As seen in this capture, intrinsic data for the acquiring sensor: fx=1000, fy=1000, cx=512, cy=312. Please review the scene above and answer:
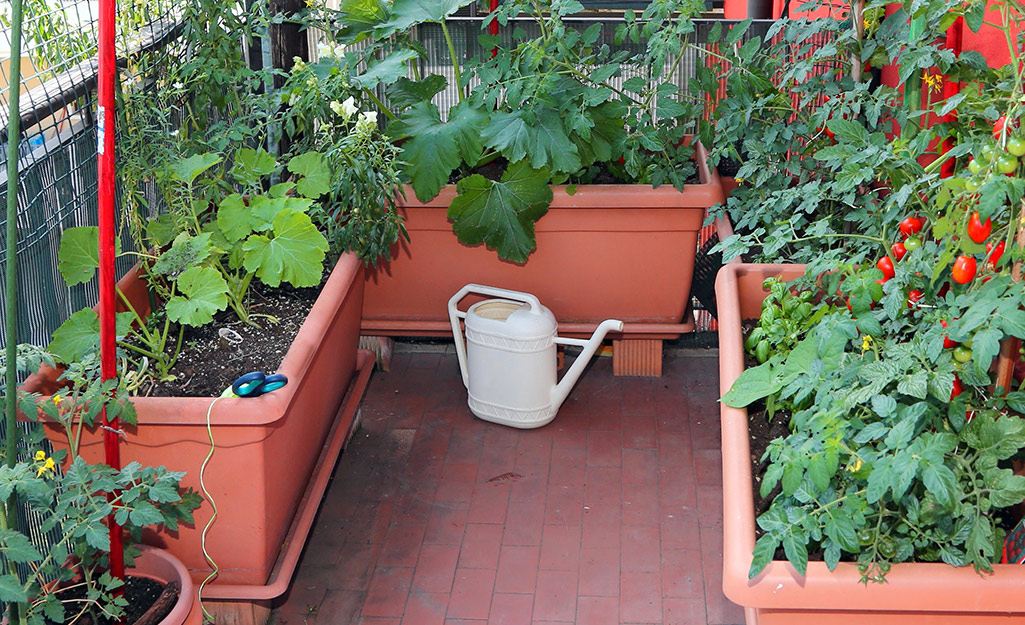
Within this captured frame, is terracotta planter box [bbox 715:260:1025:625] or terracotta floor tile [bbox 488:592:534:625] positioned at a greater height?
terracotta planter box [bbox 715:260:1025:625]

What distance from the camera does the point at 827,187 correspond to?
102 inches

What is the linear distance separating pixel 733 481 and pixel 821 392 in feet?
0.80

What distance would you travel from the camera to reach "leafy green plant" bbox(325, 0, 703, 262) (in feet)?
9.86

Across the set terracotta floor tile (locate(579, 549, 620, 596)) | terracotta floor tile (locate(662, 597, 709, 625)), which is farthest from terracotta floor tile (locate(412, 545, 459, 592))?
terracotta floor tile (locate(662, 597, 709, 625))

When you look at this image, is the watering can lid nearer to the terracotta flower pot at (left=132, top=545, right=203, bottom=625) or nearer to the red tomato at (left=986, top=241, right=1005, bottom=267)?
the terracotta flower pot at (left=132, top=545, right=203, bottom=625)

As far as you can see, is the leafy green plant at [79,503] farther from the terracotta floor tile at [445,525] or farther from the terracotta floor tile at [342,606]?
the terracotta floor tile at [445,525]

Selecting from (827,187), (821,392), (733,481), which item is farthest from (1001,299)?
(827,187)

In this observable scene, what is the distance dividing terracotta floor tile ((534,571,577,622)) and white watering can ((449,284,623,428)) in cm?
70

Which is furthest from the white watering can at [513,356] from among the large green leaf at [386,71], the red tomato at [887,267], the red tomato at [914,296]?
the red tomato at [914,296]

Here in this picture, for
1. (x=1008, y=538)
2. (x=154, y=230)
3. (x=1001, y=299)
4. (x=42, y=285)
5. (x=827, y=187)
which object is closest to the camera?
(x=1001, y=299)

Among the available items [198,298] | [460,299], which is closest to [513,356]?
[460,299]

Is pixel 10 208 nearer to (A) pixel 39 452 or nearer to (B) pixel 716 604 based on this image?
(A) pixel 39 452

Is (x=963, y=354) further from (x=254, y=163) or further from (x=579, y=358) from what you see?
(x=254, y=163)

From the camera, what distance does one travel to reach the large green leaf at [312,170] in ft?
9.60
